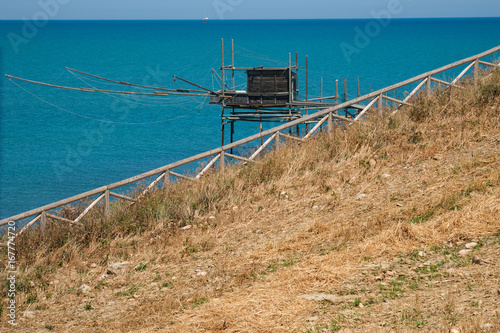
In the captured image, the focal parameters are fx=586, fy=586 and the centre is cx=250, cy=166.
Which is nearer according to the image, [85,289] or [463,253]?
[463,253]

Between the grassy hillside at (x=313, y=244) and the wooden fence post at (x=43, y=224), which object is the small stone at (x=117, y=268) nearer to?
the grassy hillside at (x=313, y=244)

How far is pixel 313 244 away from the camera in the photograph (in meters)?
9.58

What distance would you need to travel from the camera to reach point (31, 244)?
35.3 feet

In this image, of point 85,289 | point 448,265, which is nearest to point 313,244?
point 448,265

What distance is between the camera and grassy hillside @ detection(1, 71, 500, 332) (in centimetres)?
730

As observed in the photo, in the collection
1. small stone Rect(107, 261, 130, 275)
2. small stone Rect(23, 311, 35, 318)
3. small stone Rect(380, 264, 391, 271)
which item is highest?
small stone Rect(380, 264, 391, 271)

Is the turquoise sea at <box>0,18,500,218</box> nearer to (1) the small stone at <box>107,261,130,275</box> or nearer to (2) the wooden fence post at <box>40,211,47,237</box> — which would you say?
(2) the wooden fence post at <box>40,211,47,237</box>

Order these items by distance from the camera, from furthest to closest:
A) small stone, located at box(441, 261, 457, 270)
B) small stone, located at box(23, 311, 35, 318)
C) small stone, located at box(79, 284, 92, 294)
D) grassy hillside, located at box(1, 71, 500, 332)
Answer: small stone, located at box(79, 284, 92, 294), small stone, located at box(23, 311, 35, 318), small stone, located at box(441, 261, 457, 270), grassy hillside, located at box(1, 71, 500, 332)

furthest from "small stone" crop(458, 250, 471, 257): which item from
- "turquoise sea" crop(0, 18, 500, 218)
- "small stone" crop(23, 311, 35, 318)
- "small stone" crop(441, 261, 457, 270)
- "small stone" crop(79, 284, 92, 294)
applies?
"turquoise sea" crop(0, 18, 500, 218)

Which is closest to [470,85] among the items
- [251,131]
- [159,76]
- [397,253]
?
[397,253]

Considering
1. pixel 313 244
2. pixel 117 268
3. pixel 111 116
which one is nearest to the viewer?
pixel 313 244

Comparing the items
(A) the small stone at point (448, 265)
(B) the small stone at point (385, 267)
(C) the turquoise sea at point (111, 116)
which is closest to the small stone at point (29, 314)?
(B) the small stone at point (385, 267)

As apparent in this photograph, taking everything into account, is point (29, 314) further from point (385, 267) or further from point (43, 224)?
point (385, 267)

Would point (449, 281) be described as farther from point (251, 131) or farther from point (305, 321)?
point (251, 131)
